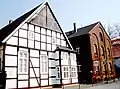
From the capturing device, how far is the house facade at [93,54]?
30.0m

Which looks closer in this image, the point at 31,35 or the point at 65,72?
the point at 31,35

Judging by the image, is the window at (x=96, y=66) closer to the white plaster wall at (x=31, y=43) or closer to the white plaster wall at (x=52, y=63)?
the white plaster wall at (x=52, y=63)

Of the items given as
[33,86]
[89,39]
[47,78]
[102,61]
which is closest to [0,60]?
[33,86]

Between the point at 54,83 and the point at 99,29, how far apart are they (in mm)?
16950

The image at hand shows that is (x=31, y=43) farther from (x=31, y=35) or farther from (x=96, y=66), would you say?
(x=96, y=66)

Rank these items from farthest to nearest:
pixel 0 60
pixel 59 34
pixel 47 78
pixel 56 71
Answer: pixel 59 34, pixel 56 71, pixel 47 78, pixel 0 60

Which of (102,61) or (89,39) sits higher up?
(89,39)

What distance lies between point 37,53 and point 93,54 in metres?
13.5

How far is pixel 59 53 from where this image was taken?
22250 millimetres

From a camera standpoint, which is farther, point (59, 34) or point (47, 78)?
point (59, 34)

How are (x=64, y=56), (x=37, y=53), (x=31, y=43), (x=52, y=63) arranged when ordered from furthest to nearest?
(x=64, y=56) < (x=52, y=63) < (x=37, y=53) < (x=31, y=43)

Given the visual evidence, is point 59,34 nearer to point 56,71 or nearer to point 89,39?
point 56,71

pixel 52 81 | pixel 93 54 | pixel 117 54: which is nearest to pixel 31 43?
pixel 52 81

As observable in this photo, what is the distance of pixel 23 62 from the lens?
18.1 meters
